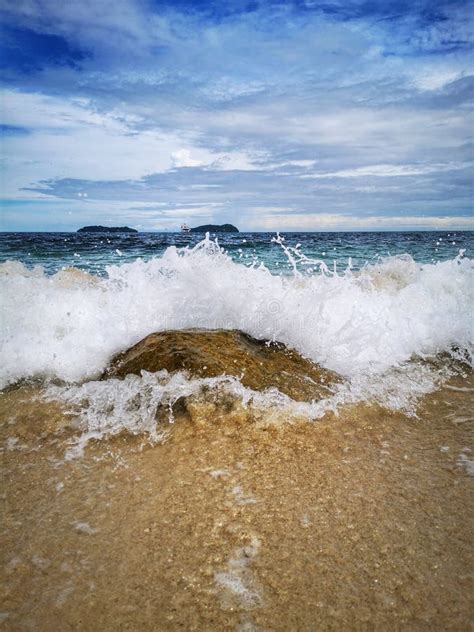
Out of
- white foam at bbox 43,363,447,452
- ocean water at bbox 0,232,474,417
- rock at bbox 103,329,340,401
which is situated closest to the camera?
white foam at bbox 43,363,447,452

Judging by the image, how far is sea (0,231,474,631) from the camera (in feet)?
4.87

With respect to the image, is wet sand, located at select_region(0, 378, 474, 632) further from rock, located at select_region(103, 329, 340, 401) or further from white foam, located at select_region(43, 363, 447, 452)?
rock, located at select_region(103, 329, 340, 401)

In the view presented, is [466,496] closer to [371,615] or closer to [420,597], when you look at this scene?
[420,597]

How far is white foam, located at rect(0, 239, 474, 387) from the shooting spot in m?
3.72

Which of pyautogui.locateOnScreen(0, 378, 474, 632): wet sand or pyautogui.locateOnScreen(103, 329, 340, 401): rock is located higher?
pyautogui.locateOnScreen(103, 329, 340, 401): rock

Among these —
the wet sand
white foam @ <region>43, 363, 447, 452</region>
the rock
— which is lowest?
the wet sand

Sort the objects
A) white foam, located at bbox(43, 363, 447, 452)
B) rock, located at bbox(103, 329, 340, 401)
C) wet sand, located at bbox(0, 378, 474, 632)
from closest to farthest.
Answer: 1. wet sand, located at bbox(0, 378, 474, 632)
2. white foam, located at bbox(43, 363, 447, 452)
3. rock, located at bbox(103, 329, 340, 401)

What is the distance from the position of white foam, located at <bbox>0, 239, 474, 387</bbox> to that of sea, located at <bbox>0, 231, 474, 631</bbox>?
2cm

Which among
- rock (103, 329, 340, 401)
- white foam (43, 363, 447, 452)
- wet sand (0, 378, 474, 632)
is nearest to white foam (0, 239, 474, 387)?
rock (103, 329, 340, 401)

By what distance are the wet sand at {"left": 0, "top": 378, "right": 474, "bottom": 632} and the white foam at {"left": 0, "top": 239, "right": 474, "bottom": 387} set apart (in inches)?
40.1

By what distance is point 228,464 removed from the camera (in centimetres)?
231

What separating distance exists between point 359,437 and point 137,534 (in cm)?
141

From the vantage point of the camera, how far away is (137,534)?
178 centimetres

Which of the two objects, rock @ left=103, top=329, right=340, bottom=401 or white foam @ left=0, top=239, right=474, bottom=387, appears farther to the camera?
white foam @ left=0, top=239, right=474, bottom=387
